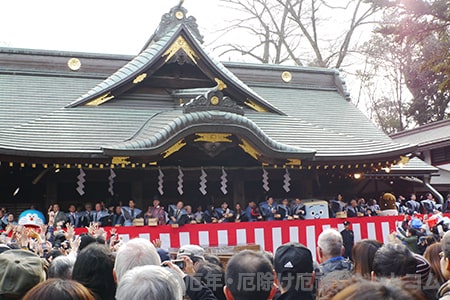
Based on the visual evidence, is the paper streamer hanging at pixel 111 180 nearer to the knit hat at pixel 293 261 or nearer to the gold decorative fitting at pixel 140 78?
the gold decorative fitting at pixel 140 78

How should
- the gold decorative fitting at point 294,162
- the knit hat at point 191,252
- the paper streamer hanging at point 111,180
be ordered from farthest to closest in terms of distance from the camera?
1. the gold decorative fitting at point 294,162
2. the paper streamer hanging at point 111,180
3. the knit hat at point 191,252

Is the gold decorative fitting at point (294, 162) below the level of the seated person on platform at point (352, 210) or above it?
above

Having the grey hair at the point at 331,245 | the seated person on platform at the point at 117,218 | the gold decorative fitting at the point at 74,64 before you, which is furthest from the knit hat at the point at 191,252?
the gold decorative fitting at the point at 74,64

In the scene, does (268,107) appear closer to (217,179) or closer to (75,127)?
(217,179)

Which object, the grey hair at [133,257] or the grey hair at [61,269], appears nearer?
the grey hair at [133,257]

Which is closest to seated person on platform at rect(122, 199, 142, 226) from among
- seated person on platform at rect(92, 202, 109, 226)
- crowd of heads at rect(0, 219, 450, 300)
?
seated person on platform at rect(92, 202, 109, 226)

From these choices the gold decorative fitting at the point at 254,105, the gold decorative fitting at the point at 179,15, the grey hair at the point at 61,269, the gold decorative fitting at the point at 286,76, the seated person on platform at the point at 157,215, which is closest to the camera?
the grey hair at the point at 61,269

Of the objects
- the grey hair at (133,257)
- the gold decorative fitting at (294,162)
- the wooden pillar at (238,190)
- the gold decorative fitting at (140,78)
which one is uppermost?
the gold decorative fitting at (140,78)

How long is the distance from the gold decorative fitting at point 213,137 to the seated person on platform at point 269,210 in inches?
69.1

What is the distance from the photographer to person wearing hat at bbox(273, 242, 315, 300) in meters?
2.83

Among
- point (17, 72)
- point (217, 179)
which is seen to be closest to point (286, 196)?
point (217, 179)

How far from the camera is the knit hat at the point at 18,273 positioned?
2.50 meters

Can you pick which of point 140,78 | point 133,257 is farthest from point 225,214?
point 133,257

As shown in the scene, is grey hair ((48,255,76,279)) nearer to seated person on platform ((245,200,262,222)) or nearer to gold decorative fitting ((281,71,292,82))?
seated person on platform ((245,200,262,222))
